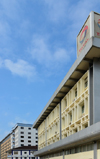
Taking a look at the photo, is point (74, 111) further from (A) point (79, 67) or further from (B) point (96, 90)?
(B) point (96, 90)

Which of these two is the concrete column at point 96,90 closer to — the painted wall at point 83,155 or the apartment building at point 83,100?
the apartment building at point 83,100

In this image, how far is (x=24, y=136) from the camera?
4129 inches

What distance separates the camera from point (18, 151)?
69.8m

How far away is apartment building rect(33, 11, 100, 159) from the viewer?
55.0ft

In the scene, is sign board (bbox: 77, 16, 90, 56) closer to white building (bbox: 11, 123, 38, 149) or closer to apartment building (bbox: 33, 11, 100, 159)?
apartment building (bbox: 33, 11, 100, 159)

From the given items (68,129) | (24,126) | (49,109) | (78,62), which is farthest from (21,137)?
(78,62)

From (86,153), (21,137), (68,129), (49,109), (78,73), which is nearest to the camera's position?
(86,153)

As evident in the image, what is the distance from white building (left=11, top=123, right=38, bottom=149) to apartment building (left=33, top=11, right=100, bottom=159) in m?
79.6

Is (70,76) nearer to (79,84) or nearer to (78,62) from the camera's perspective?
(79,84)

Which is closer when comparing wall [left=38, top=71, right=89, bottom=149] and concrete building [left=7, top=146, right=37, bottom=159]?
wall [left=38, top=71, right=89, bottom=149]

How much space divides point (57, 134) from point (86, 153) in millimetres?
10014

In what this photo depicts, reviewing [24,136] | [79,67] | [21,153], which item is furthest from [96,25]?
[24,136]

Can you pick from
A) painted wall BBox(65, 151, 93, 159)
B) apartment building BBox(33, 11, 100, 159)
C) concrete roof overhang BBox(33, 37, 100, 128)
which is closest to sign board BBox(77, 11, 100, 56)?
apartment building BBox(33, 11, 100, 159)

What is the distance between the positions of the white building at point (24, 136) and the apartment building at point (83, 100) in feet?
261
